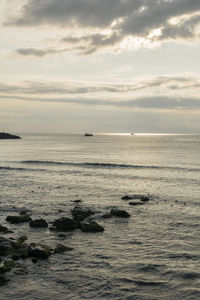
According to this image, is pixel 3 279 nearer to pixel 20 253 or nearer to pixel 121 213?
pixel 20 253

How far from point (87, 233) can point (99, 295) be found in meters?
10.3

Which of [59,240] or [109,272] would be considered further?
[59,240]

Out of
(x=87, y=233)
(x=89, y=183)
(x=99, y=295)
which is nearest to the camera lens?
(x=99, y=295)

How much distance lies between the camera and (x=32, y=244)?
2256cm

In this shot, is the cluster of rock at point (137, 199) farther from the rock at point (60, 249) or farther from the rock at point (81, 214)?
the rock at point (60, 249)

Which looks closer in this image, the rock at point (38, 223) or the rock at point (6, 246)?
the rock at point (6, 246)

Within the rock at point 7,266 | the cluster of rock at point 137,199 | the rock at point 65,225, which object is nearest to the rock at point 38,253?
the rock at point 7,266

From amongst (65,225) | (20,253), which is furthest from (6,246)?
(65,225)

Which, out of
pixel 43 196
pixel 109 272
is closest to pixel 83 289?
pixel 109 272

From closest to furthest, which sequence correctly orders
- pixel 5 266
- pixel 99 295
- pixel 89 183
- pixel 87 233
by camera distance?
pixel 99 295
pixel 5 266
pixel 87 233
pixel 89 183

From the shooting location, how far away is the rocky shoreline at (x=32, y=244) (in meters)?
19.4

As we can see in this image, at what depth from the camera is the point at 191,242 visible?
2422cm

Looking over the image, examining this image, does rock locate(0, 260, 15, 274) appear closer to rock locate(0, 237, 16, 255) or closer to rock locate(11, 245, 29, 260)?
rock locate(11, 245, 29, 260)

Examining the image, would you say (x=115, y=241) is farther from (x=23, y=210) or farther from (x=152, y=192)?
(x=152, y=192)
